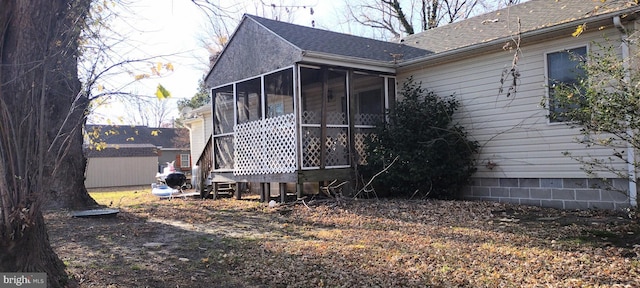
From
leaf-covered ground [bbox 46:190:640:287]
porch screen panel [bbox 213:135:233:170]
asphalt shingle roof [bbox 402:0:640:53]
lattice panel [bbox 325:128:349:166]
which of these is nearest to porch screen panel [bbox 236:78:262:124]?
porch screen panel [bbox 213:135:233:170]

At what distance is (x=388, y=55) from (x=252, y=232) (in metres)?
6.67

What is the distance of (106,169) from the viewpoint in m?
27.8

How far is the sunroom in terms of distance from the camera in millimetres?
10062

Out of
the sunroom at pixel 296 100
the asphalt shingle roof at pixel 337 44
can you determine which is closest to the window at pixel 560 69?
the asphalt shingle roof at pixel 337 44

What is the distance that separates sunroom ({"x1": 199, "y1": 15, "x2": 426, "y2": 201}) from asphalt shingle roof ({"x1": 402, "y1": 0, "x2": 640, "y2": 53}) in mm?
809

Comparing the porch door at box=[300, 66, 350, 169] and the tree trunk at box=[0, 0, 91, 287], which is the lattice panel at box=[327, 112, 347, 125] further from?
the tree trunk at box=[0, 0, 91, 287]

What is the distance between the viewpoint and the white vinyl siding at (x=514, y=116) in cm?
853

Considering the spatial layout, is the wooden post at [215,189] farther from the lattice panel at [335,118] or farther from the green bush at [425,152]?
the green bush at [425,152]

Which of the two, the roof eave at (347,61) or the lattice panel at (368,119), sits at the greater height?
the roof eave at (347,61)

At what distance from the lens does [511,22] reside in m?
10.5

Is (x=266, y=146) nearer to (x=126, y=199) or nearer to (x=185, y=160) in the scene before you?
(x=126, y=199)

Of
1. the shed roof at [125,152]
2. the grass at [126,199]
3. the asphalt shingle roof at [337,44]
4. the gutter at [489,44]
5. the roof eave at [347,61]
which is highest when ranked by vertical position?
the asphalt shingle roof at [337,44]

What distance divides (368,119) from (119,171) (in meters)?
22.2

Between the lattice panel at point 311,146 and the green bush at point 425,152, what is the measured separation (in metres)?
1.22
